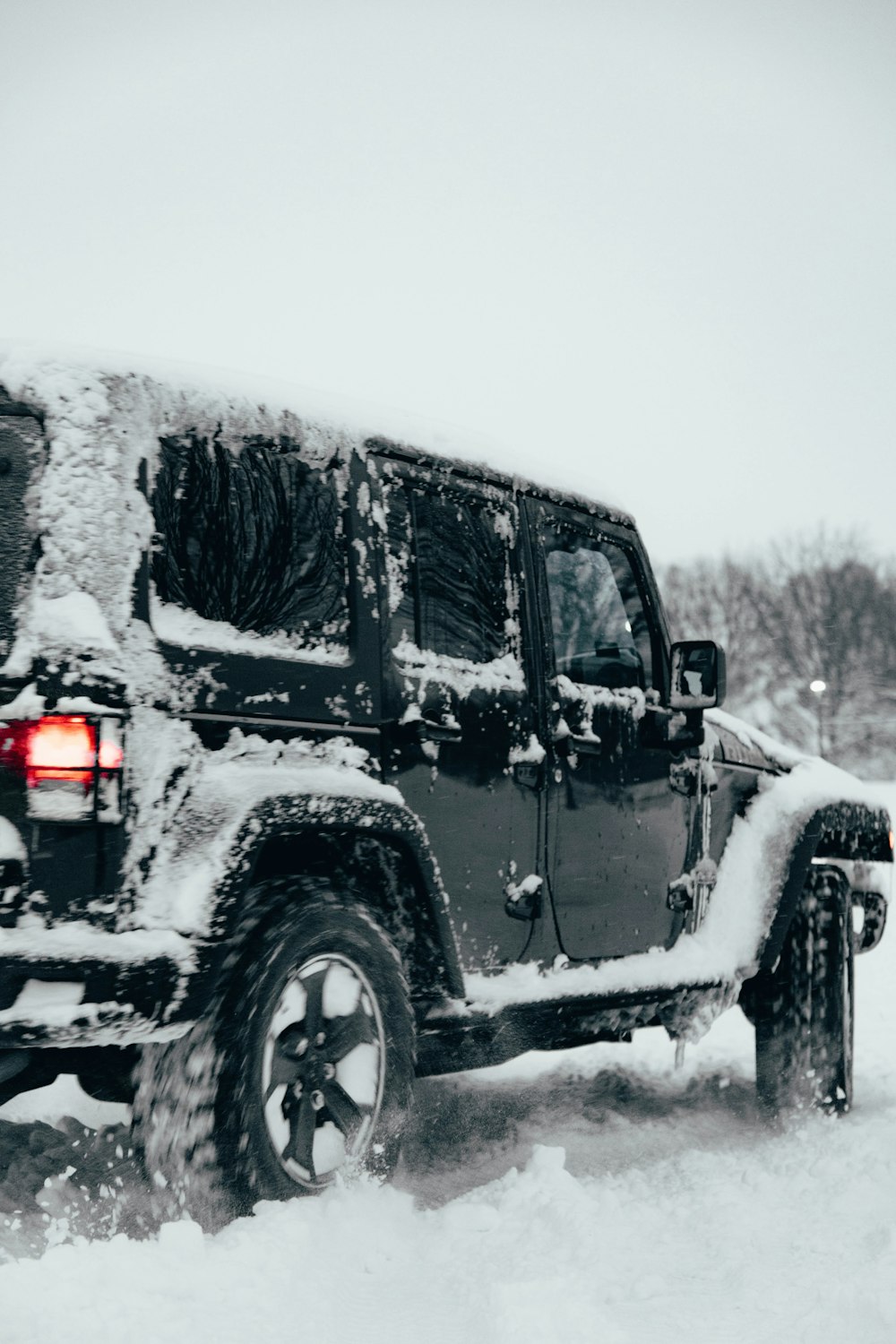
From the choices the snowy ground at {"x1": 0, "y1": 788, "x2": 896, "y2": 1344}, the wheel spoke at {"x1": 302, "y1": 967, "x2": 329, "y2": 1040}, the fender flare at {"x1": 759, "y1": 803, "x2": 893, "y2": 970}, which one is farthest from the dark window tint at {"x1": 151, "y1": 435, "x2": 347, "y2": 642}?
the fender flare at {"x1": 759, "y1": 803, "x2": 893, "y2": 970}

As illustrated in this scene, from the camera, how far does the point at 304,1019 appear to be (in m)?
3.33

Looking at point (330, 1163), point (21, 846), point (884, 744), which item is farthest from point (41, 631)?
point (884, 744)

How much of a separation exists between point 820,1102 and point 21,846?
3357 mm

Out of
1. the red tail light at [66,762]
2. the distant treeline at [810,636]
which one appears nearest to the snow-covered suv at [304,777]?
the red tail light at [66,762]

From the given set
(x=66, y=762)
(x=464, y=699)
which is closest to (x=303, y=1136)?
(x=66, y=762)

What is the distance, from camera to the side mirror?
4.54m

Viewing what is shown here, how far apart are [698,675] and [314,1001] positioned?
185cm

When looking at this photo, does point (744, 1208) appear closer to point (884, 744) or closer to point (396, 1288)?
point (396, 1288)

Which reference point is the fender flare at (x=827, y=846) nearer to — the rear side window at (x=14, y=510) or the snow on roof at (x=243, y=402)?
the snow on roof at (x=243, y=402)

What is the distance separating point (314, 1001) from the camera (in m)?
3.36

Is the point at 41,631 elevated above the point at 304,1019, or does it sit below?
above

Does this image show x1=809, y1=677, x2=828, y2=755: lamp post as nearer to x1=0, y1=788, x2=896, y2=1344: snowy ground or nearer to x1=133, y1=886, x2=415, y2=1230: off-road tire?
x1=0, y1=788, x2=896, y2=1344: snowy ground

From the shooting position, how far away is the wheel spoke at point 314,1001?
3.34 m

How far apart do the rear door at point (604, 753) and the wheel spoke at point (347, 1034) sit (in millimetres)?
886
